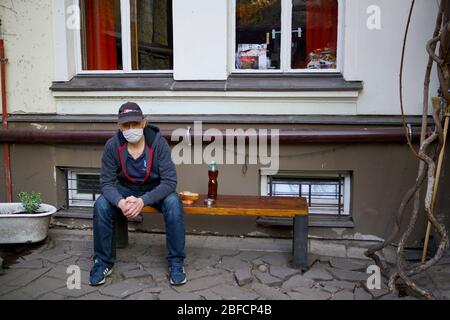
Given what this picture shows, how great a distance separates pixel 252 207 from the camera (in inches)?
157

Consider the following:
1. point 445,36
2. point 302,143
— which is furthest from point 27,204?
point 445,36

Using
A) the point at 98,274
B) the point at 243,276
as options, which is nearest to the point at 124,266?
the point at 98,274

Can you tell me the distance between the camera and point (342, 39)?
4.63 m

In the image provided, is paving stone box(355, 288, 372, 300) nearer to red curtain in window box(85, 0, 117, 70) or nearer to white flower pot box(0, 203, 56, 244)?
white flower pot box(0, 203, 56, 244)

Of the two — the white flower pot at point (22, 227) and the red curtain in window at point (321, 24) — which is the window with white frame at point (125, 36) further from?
the white flower pot at point (22, 227)

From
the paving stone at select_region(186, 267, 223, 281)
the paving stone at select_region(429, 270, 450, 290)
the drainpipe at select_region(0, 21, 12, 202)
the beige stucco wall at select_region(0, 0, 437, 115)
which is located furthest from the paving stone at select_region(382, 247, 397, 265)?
the drainpipe at select_region(0, 21, 12, 202)

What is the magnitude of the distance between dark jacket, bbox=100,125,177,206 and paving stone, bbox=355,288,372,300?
1695mm

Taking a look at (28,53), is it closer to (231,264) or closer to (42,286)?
(42,286)

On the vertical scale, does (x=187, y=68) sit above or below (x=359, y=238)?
above

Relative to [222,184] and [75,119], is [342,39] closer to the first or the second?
[222,184]

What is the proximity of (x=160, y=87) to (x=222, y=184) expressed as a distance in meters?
1.21

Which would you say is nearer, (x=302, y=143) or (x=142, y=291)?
(x=142, y=291)

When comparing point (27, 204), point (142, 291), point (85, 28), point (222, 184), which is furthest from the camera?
point (85, 28)

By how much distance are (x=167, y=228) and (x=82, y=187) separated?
6.03ft
